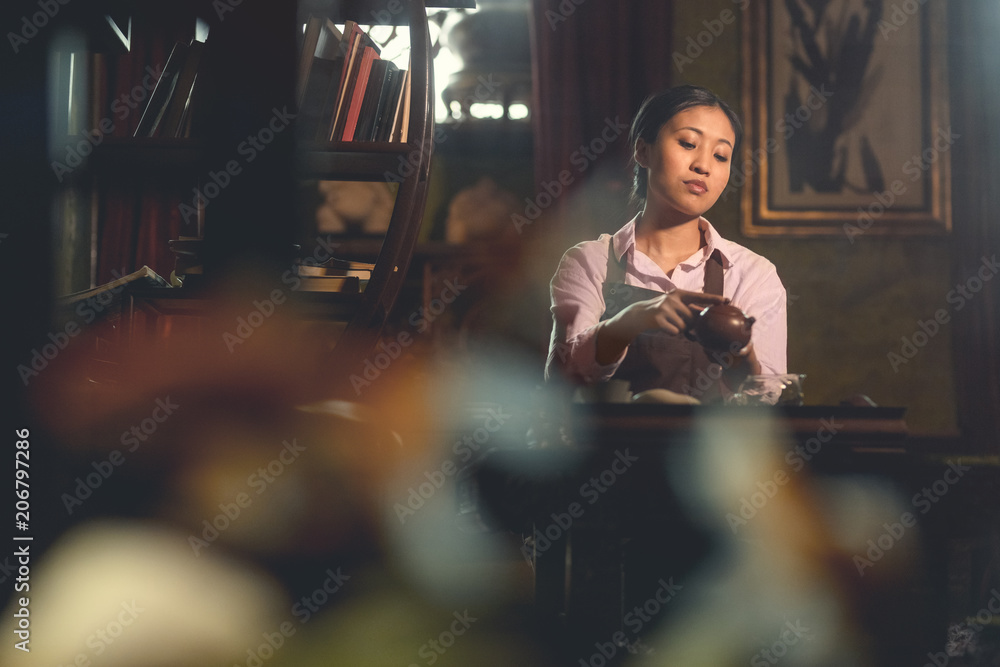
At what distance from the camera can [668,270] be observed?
1.65 meters

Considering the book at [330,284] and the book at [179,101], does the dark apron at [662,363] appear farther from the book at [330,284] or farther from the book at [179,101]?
the book at [179,101]

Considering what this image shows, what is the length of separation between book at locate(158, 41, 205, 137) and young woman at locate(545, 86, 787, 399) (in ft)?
3.09

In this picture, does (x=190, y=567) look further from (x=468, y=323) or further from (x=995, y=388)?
(x=995, y=388)

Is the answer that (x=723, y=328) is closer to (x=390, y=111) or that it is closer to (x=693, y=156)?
(x=693, y=156)

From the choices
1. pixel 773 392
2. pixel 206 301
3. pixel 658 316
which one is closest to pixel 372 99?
pixel 206 301

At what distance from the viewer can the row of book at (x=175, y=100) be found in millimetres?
1877

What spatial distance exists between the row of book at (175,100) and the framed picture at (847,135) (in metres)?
2.06

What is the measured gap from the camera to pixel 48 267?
1.17 meters

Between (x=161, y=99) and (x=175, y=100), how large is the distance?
0.04m

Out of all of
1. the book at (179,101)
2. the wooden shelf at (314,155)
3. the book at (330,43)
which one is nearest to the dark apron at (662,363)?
the wooden shelf at (314,155)

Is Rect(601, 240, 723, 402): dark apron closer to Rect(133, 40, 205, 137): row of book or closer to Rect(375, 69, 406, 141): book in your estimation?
Rect(375, 69, 406, 141): book

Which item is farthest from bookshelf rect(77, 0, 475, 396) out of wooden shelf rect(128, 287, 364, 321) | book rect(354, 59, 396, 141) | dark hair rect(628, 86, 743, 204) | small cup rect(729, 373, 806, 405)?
small cup rect(729, 373, 806, 405)

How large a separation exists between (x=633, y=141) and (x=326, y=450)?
91cm

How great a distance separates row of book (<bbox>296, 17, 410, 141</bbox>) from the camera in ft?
5.96
